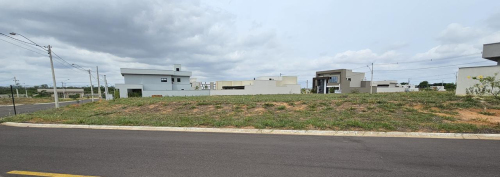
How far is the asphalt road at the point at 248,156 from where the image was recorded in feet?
11.8

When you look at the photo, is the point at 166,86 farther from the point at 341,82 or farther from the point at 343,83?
the point at 343,83

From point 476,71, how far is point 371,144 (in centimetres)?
1832

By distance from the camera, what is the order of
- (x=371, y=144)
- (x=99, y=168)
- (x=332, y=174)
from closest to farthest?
(x=332, y=174), (x=99, y=168), (x=371, y=144)

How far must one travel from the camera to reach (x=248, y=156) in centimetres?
434

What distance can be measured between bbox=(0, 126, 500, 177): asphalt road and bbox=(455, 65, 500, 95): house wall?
1526 centimetres

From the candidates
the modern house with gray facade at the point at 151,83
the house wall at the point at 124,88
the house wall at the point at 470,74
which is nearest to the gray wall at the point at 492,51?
the house wall at the point at 470,74

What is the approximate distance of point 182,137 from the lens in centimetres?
612

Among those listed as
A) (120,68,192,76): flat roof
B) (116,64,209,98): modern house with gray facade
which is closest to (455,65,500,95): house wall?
(116,64,209,98): modern house with gray facade

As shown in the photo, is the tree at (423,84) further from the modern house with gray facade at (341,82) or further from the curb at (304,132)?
the curb at (304,132)

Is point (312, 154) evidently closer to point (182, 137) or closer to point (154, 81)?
point (182, 137)

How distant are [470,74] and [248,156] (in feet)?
70.5

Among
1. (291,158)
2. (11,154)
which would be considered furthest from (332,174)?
(11,154)

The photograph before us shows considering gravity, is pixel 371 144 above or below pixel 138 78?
below

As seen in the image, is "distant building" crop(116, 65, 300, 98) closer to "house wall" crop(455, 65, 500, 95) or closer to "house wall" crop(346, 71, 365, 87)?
"house wall" crop(346, 71, 365, 87)
